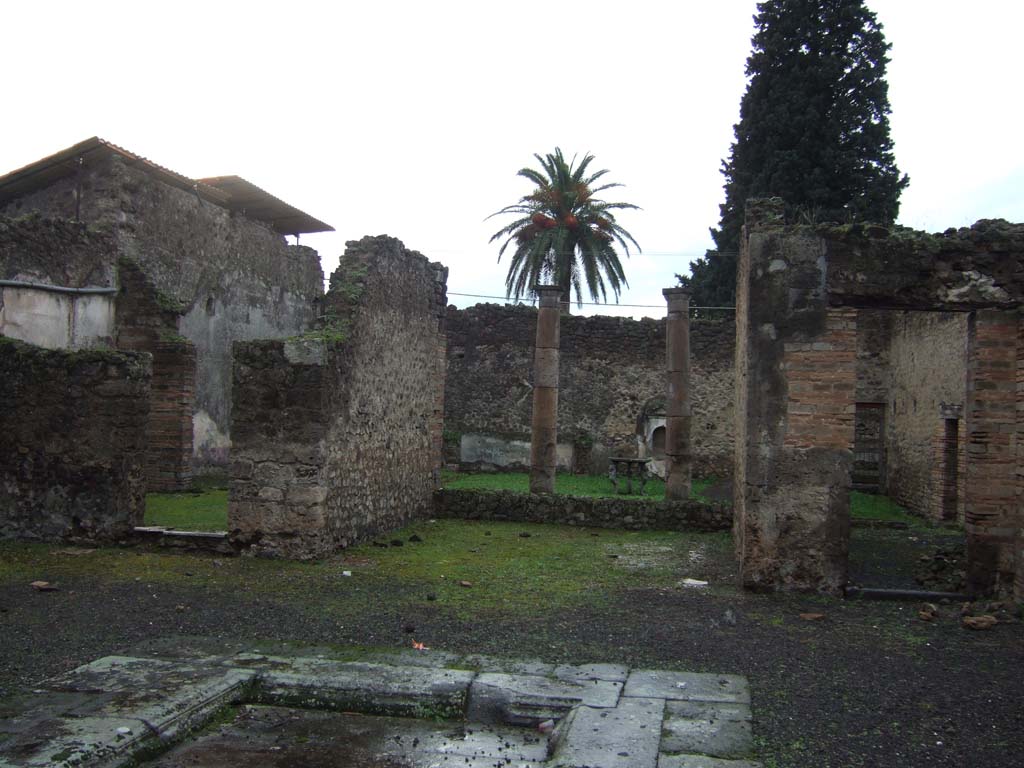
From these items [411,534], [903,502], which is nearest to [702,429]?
[903,502]

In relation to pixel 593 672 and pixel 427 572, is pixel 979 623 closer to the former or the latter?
pixel 593 672

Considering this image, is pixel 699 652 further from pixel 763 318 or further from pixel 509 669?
pixel 763 318

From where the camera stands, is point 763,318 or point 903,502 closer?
point 763,318

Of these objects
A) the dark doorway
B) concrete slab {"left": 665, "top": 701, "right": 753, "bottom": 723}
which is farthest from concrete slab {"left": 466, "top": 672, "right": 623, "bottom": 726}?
the dark doorway

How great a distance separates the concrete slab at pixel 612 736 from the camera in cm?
421

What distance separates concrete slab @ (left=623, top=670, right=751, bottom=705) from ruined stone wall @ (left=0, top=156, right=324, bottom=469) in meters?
12.1

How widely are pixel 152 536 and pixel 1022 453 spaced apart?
→ 8.60m

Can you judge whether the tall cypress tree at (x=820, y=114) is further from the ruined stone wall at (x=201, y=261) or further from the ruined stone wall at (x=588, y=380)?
the ruined stone wall at (x=201, y=261)

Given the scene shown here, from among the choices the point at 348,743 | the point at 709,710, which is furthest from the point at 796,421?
the point at 348,743

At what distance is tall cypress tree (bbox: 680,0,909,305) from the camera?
2589cm

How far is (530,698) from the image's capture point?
16.7ft

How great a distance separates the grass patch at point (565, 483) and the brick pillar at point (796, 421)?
9.67 metres

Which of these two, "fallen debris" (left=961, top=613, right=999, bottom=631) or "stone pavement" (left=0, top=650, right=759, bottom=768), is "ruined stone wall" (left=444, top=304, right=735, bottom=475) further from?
"stone pavement" (left=0, top=650, right=759, bottom=768)

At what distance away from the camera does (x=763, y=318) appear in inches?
347
